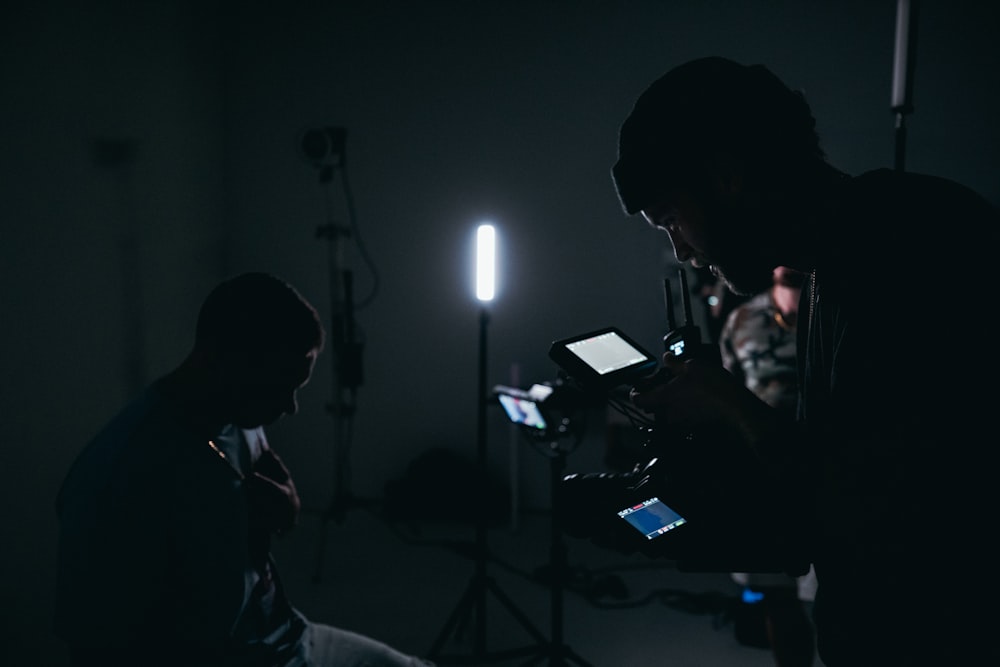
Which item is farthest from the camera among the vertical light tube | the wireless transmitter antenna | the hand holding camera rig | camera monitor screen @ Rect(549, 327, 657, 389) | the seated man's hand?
the vertical light tube

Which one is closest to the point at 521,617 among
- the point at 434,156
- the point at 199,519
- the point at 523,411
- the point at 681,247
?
the point at 523,411

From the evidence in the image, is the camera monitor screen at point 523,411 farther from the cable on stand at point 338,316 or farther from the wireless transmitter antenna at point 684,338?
the cable on stand at point 338,316

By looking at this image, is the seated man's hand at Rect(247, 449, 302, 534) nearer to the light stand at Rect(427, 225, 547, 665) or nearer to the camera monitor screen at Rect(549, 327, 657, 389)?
the camera monitor screen at Rect(549, 327, 657, 389)

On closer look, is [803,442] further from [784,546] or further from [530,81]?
[530,81]

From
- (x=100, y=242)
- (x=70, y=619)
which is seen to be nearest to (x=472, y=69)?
(x=100, y=242)

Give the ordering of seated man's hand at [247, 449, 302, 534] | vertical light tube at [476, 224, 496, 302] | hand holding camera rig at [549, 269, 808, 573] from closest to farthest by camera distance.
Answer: hand holding camera rig at [549, 269, 808, 573] → seated man's hand at [247, 449, 302, 534] → vertical light tube at [476, 224, 496, 302]

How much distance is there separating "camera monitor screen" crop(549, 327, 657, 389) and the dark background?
8.10 feet

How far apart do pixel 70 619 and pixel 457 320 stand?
10.3ft

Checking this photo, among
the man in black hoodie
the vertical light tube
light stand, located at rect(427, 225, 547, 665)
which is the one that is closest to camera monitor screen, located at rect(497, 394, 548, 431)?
light stand, located at rect(427, 225, 547, 665)

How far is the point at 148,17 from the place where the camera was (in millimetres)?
3244

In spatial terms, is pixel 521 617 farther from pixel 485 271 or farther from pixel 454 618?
pixel 485 271

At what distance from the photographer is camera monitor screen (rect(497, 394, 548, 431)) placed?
214 centimetres

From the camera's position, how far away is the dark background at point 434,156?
11.3 ft

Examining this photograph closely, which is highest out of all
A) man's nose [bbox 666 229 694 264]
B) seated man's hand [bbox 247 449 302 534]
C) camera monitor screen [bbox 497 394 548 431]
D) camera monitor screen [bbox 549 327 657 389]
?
man's nose [bbox 666 229 694 264]
